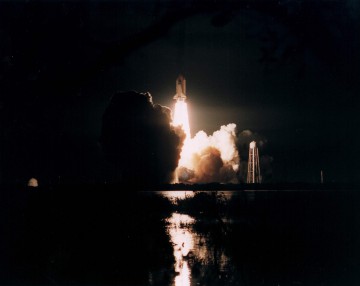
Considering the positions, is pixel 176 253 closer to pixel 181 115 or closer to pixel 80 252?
pixel 80 252

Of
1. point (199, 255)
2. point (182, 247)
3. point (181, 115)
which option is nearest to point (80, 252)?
point (182, 247)

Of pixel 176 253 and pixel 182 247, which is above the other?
pixel 182 247

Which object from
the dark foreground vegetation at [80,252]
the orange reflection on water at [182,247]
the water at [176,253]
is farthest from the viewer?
the dark foreground vegetation at [80,252]

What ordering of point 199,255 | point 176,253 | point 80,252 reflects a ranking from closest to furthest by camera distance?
point 199,255 → point 176,253 → point 80,252

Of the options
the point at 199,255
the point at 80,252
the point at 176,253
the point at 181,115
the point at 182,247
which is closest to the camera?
the point at 199,255

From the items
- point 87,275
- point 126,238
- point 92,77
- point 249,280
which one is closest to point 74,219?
point 126,238

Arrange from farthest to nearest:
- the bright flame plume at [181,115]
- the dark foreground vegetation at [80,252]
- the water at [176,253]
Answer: the bright flame plume at [181,115]
the dark foreground vegetation at [80,252]
the water at [176,253]

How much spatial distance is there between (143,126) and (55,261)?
101839 mm

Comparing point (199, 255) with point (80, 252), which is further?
point (80, 252)

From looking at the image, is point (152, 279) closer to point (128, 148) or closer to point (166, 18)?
point (166, 18)

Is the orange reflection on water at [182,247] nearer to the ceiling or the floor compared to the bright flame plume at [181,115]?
nearer to the floor

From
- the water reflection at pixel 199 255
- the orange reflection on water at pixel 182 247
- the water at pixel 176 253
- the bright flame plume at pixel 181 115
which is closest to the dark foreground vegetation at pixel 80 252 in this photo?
the water at pixel 176 253

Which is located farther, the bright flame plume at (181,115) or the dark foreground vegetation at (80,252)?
the bright flame plume at (181,115)

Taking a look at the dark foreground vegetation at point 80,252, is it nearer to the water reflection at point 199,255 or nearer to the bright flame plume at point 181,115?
the water reflection at point 199,255
